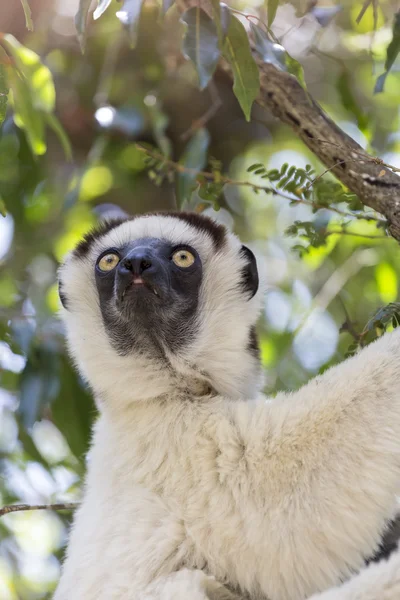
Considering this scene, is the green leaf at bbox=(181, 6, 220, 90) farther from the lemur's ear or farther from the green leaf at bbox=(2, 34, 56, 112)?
the lemur's ear

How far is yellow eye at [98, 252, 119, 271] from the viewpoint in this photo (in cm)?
382

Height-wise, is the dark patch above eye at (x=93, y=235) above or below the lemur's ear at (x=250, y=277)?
above

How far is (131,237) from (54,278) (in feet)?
6.71

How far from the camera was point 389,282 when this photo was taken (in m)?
5.38

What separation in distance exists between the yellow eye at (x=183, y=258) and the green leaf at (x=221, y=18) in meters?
1.01

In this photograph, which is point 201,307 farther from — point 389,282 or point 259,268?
point 389,282

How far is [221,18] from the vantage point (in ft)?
10.7

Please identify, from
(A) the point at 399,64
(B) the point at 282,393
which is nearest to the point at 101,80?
(A) the point at 399,64

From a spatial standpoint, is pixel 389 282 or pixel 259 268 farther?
pixel 389 282

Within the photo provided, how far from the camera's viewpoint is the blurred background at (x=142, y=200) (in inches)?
197

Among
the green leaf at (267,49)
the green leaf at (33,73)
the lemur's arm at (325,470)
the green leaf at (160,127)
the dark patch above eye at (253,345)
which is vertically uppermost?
the green leaf at (160,127)

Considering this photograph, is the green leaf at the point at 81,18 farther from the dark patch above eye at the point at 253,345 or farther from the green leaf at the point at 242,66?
the dark patch above eye at the point at 253,345

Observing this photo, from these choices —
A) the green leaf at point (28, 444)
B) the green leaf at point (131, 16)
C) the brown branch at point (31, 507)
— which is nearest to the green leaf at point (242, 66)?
the green leaf at point (131, 16)

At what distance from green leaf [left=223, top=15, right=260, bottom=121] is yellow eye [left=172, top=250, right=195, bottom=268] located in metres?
0.81
